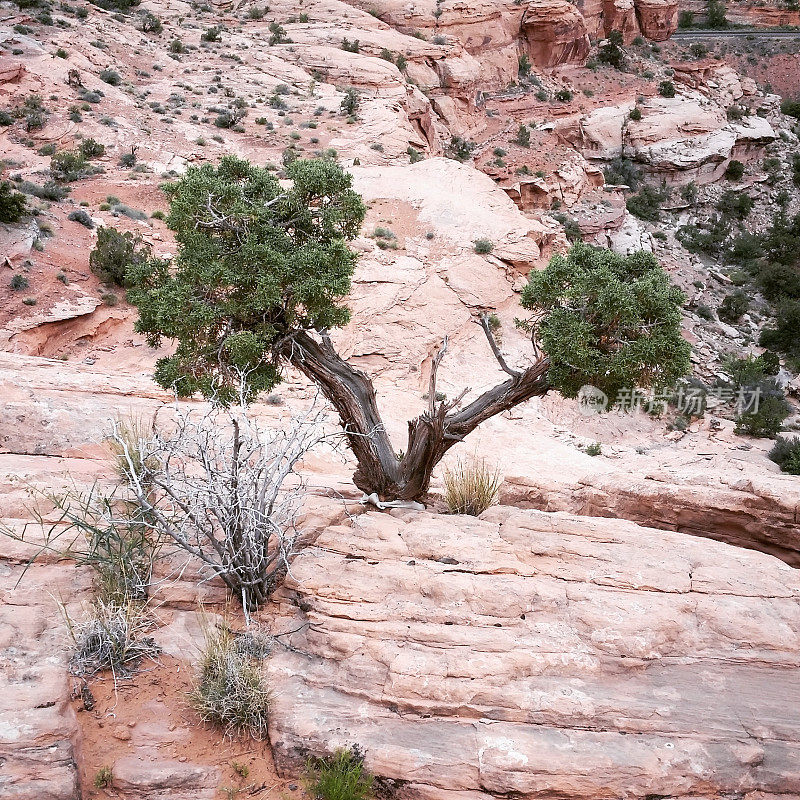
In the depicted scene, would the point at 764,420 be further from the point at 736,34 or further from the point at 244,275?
the point at 736,34

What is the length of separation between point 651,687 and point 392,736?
193cm

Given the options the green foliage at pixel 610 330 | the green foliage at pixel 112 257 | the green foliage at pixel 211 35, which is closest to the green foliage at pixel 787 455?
the green foliage at pixel 610 330

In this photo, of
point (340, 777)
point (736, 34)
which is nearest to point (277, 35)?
point (340, 777)

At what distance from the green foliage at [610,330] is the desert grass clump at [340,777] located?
4.08 metres

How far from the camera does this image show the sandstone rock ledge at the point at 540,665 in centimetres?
392

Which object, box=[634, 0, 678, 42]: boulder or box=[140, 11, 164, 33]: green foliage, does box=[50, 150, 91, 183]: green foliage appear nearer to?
box=[140, 11, 164, 33]: green foliage

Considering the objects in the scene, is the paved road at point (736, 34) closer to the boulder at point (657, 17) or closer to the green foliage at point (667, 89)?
the boulder at point (657, 17)

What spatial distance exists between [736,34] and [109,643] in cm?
6210

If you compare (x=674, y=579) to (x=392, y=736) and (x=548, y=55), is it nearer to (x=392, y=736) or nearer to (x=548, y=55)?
(x=392, y=736)

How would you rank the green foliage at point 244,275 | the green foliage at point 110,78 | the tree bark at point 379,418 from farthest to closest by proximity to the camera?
the green foliage at point 110,78 → the tree bark at point 379,418 → the green foliage at point 244,275

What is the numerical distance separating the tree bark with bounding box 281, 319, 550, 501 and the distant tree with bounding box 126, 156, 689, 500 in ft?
0.05

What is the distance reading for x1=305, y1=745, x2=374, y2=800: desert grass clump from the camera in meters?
3.68

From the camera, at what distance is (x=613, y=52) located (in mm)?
42188

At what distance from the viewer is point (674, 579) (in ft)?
18.6
